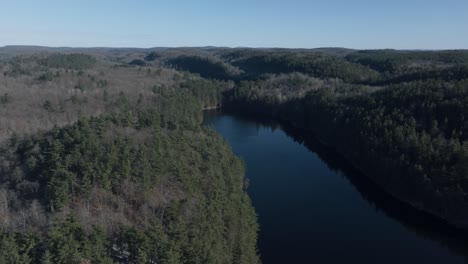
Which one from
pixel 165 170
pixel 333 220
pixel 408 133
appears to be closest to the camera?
pixel 165 170

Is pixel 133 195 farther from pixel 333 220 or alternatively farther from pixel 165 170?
pixel 333 220

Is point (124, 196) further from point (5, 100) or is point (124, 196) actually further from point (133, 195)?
point (5, 100)

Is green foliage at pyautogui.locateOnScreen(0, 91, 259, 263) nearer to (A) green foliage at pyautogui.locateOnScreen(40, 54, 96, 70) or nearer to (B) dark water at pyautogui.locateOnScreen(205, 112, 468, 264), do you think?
(B) dark water at pyautogui.locateOnScreen(205, 112, 468, 264)

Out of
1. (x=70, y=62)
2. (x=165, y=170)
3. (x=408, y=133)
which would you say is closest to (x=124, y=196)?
(x=165, y=170)

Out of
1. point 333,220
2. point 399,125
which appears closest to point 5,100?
point 333,220

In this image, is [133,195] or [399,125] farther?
[399,125]

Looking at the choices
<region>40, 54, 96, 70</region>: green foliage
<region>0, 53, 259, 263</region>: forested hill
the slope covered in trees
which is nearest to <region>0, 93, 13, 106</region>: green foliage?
<region>0, 53, 259, 263</region>: forested hill

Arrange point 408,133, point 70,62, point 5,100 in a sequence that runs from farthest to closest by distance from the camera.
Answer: point 70,62, point 5,100, point 408,133

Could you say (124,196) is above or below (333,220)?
above

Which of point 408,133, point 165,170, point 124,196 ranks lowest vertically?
point 124,196

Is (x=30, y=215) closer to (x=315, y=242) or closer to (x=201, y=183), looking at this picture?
(x=201, y=183)
